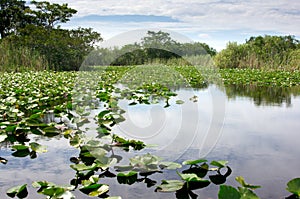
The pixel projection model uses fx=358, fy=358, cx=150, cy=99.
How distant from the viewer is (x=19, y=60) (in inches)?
547

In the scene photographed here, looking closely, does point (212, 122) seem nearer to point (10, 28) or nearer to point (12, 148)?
point (12, 148)

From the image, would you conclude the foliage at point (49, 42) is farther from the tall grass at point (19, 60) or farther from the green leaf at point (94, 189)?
the green leaf at point (94, 189)

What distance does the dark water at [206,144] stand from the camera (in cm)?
212

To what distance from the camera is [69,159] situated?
254 cm

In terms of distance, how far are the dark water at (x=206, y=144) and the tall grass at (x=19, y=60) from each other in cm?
936

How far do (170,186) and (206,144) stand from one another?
1095 millimetres

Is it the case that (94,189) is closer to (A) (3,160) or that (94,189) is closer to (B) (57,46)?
(A) (3,160)

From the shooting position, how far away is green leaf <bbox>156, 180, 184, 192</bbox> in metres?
1.93

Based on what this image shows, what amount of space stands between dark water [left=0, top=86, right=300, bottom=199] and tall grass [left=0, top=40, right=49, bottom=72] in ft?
30.7

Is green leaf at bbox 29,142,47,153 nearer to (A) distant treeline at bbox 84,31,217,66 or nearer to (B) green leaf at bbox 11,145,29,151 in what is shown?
(B) green leaf at bbox 11,145,29,151

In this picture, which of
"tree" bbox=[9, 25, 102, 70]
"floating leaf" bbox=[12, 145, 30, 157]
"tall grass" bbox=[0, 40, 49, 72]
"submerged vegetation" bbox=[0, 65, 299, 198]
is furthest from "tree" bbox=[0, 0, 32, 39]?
"floating leaf" bbox=[12, 145, 30, 157]

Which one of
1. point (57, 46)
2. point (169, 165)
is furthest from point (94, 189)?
point (57, 46)

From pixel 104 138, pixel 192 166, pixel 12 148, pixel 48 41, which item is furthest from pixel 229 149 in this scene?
pixel 48 41

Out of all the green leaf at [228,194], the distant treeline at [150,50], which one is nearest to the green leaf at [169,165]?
the green leaf at [228,194]
